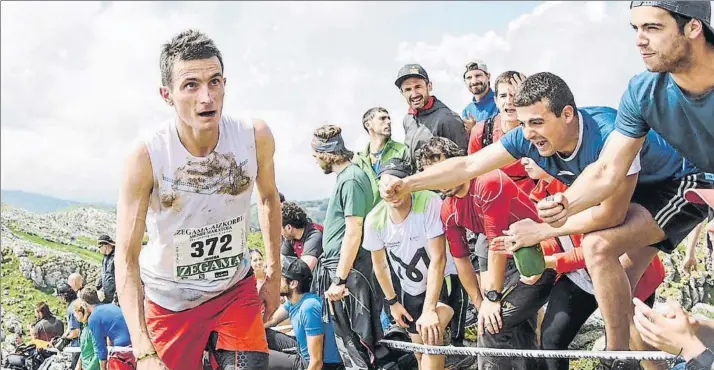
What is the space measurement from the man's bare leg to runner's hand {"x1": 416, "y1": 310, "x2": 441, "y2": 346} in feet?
4.36

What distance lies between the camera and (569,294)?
4281 mm

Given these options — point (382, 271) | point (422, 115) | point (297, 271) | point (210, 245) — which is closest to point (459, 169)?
point (382, 271)

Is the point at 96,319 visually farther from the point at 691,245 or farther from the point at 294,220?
the point at 691,245

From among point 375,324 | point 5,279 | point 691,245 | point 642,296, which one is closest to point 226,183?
point 375,324

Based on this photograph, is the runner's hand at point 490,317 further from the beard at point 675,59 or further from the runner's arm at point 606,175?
the beard at point 675,59

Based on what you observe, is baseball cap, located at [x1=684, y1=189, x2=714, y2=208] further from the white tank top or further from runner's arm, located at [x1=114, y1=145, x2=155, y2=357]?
runner's arm, located at [x1=114, y1=145, x2=155, y2=357]

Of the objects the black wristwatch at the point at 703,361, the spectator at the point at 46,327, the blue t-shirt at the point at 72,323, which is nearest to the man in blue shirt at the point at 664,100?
the black wristwatch at the point at 703,361

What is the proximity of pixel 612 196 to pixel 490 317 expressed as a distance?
3.75ft

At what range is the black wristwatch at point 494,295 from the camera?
14.7 ft

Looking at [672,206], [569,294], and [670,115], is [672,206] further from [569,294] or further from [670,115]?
[569,294]

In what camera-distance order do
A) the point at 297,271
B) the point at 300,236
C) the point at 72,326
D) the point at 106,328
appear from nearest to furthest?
the point at 297,271 → the point at 300,236 → the point at 106,328 → the point at 72,326

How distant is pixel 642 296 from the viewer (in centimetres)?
434

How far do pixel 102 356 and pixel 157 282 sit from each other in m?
3.94

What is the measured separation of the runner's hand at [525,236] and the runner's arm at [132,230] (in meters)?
1.96
